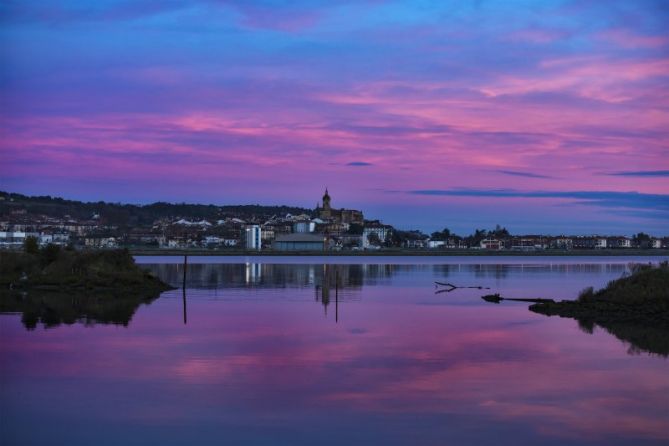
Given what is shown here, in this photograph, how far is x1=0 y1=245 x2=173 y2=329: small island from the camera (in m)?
35.6

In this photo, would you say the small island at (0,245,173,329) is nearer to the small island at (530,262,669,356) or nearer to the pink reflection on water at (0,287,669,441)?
the pink reflection on water at (0,287,669,441)

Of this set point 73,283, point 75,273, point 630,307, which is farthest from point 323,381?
point 75,273

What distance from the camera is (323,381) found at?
19062 mm

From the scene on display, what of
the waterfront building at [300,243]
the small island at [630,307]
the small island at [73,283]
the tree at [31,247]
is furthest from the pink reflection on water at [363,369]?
the waterfront building at [300,243]

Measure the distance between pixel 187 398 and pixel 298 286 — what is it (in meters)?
37.7

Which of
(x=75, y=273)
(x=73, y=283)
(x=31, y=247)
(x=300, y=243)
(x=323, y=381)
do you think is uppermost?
(x=300, y=243)

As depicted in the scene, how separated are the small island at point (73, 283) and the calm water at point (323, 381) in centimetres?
312

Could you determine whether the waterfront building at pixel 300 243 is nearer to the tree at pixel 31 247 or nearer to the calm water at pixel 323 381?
the tree at pixel 31 247

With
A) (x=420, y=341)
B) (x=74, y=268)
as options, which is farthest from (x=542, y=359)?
(x=74, y=268)

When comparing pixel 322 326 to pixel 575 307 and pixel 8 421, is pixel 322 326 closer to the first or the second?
pixel 575 307

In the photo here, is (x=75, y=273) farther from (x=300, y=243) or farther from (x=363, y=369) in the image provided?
(x=300, y=243)

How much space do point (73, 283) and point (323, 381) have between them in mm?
27670

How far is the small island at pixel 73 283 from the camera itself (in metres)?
35.6

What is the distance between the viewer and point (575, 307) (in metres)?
33.8
